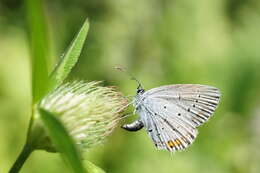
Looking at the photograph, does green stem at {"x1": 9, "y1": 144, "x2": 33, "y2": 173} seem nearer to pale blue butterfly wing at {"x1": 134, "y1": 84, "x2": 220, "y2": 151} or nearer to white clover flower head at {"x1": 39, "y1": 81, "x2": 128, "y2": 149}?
white clover flower head at {"x1": 39, "y1": 81, "x2": 128, "y2": 149}

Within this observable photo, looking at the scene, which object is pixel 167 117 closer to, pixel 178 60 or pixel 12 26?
pixel 178 60

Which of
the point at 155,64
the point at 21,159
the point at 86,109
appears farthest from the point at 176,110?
the point at 155,64

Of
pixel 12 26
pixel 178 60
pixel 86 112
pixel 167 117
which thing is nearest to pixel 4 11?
pixel 12 26

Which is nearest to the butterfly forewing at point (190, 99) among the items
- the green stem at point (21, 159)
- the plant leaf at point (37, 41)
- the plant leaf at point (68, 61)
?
the plant leaf at point (68, 61)

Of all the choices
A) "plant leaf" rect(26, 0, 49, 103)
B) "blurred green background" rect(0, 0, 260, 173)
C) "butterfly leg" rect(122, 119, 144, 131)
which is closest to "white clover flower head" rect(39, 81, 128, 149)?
"plant leaf" rect(26, 0, 49, 103)

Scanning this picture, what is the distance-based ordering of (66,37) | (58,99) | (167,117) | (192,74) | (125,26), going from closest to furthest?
1. (58,99)
2. (167,117)
3. (192,74)
4. (66,37)
5. (125,26)

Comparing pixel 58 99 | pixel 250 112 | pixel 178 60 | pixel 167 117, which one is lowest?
pixel 250 112

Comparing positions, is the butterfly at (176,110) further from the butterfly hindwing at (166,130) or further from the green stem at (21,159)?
the green stem at (21,159)
